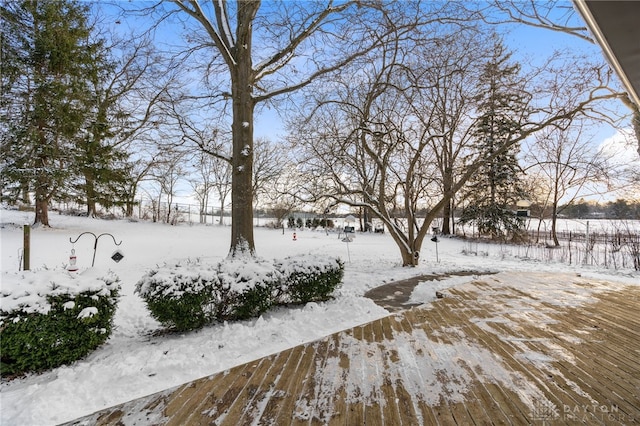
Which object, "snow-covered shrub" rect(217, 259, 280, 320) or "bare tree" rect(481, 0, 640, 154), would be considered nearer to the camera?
"snow-covered shrub" rect(217, 259, 280, 320)

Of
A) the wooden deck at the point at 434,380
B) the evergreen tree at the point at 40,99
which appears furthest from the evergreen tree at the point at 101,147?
the wooden deck at the point at 434,380

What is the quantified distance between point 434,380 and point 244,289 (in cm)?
227

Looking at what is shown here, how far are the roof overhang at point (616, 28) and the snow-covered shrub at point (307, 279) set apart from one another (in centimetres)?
360

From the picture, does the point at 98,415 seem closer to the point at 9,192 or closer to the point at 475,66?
the point at 475,66

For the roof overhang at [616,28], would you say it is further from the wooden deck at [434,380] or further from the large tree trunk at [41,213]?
the large tree trunk at [41,213]

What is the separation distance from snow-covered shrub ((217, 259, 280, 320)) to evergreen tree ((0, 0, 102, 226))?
10395mm

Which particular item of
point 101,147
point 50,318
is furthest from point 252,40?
Result: point 101,147

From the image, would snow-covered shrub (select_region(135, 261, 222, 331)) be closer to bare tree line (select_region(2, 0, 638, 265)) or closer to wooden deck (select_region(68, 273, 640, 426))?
wooden deck (select_region(68, 273, 640, 426))

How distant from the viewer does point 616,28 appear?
54.1 inches

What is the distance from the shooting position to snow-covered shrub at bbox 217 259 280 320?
11.3 ft

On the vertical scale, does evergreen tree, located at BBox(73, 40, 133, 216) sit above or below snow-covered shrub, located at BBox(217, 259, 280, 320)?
above

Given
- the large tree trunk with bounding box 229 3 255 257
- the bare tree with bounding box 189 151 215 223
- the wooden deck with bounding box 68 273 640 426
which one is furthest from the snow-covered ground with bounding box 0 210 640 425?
the bare tree with bounding box 189 151 215 223

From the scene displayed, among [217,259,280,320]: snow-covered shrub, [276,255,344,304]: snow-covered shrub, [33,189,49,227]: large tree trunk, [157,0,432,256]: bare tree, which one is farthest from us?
[33,189,49,227]: large tree trunk

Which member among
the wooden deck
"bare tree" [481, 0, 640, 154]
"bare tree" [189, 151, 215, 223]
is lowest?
the wooden deck
